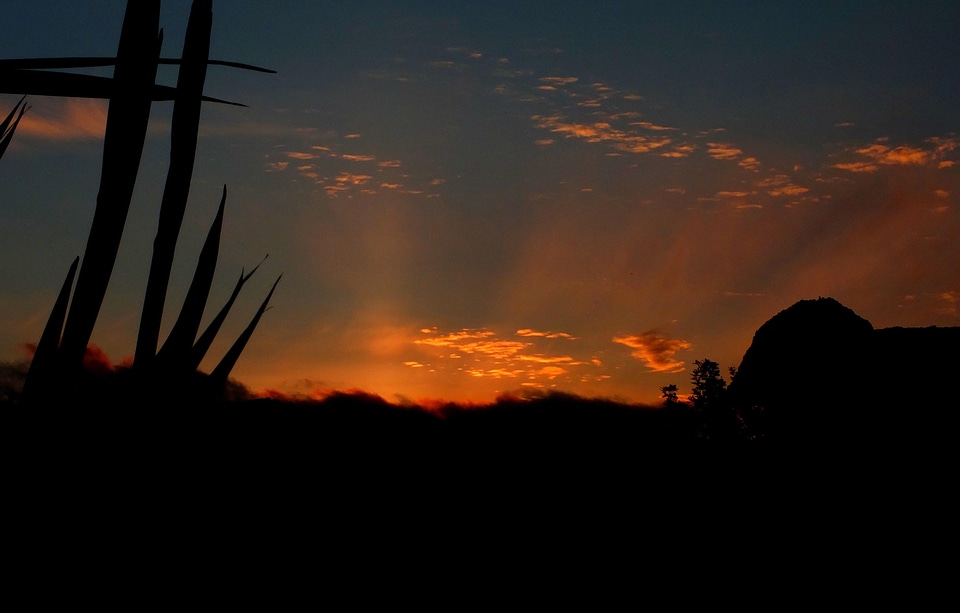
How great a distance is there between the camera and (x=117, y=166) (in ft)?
4.60

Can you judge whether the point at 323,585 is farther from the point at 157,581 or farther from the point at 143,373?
the point at 143,373

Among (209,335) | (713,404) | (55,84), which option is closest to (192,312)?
(209,335)

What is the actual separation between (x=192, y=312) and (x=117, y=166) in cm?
32

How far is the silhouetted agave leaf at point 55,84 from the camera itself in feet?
5.32

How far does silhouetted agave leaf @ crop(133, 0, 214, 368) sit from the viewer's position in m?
1.47

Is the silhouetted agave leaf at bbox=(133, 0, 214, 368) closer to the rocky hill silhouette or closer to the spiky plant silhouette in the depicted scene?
the spiky plant silhouette

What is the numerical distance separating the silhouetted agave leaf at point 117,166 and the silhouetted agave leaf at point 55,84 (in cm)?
16

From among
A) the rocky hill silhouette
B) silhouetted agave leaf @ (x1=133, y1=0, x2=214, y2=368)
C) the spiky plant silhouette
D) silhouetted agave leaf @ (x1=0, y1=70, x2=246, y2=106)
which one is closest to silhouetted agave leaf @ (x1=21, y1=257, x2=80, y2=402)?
the spiky plant silhouette

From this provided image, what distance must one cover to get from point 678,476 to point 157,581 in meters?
15.5

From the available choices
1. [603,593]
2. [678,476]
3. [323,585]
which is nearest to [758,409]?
[678,476]

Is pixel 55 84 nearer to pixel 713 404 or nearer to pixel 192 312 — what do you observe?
pixel 192 312

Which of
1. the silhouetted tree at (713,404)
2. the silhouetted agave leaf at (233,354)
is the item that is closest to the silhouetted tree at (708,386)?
the silhouetted tree at (713,404)

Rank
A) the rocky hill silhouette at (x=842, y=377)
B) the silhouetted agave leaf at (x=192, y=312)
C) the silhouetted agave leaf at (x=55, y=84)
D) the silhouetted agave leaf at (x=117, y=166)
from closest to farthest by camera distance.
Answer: the silhouetted agave leaf at (x=117, y=166) < the silhouetted agave leaf at (x=192, y=312) < the silhouetted agave leaf at (x=55, y=84) < the rocky hill silhouette at (x=842, y=377)

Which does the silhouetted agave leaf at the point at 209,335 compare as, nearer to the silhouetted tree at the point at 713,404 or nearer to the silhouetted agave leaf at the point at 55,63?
the silhouetted agave leaf at the point at 55,63
